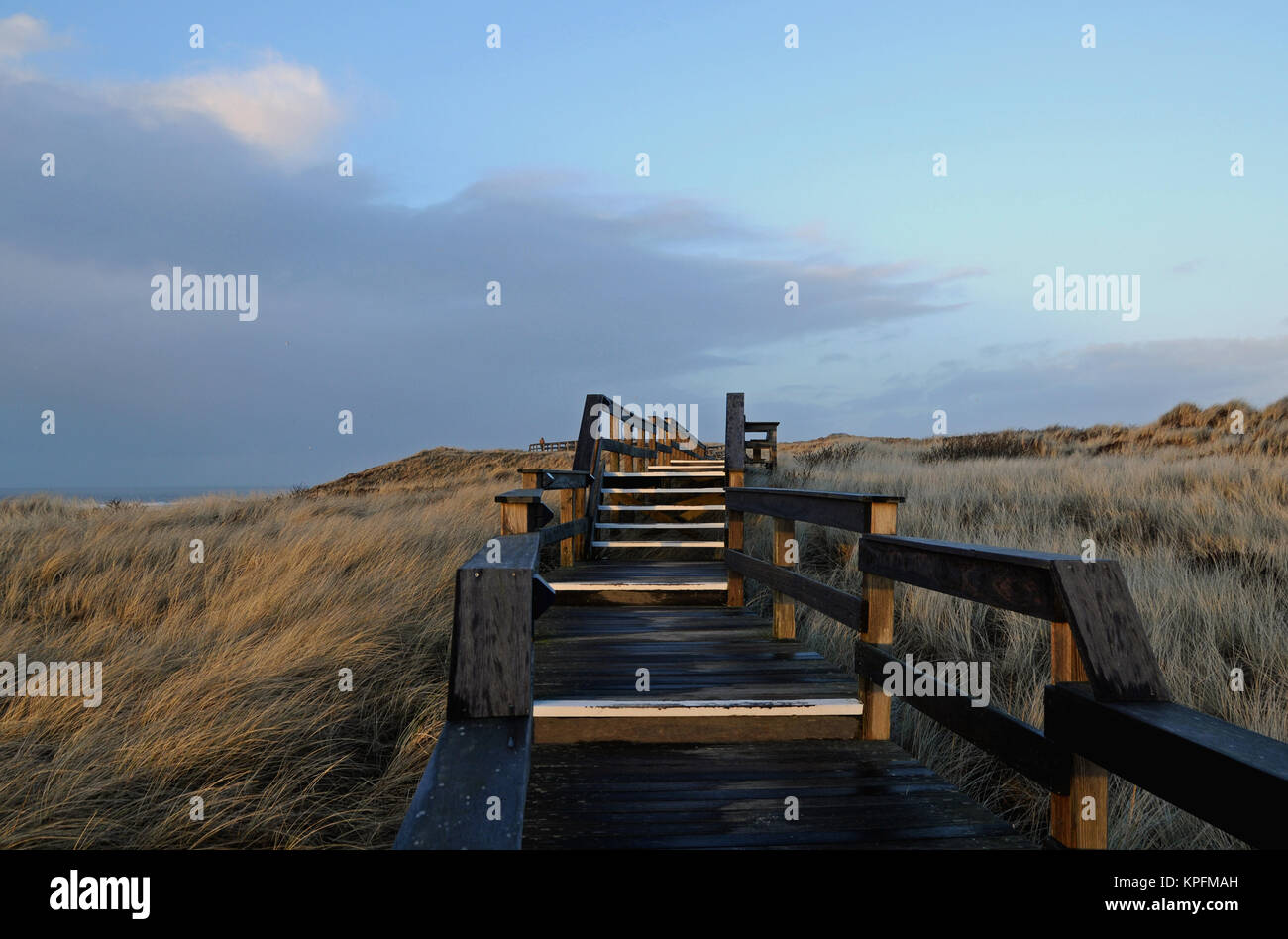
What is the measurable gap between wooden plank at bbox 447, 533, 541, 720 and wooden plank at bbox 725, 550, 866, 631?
8.50 feet

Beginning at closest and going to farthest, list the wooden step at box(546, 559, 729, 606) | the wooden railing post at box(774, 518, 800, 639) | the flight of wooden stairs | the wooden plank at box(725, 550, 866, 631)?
1. the wooden plank at box(725, 550, 866, 631)
2. the wooden railing post at box(774, 518, 800, 639)
3. the wooden step at box(546, 559, 729, 606)
4. the flight of wooden stairs

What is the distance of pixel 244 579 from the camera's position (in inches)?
288

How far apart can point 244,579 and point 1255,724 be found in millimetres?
8035

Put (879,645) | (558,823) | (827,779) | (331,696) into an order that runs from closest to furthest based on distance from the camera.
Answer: (558,823)
(827,779)
(879,645)
(331,696)

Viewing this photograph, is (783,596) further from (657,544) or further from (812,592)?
(657,544)

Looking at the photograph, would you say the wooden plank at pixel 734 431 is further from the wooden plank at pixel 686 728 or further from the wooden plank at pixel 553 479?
the wooden plank at pixel 686 728

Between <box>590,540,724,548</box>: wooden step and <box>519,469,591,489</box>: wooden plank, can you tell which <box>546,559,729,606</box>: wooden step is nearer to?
<box>519,469,591,489</box>: wooden plank

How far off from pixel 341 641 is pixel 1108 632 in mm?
4759

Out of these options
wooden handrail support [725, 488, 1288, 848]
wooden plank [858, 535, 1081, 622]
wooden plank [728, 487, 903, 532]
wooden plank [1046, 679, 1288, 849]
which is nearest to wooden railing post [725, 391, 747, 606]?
wooden plank [728, 487, 903, 532]

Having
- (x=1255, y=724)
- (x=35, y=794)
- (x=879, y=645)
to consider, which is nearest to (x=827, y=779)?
(x=879, y=645)

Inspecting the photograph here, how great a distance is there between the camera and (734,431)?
468 inches

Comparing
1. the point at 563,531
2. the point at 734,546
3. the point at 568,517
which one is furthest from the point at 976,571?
the point at 568,517

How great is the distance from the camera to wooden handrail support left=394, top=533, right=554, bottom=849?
1.29 m
